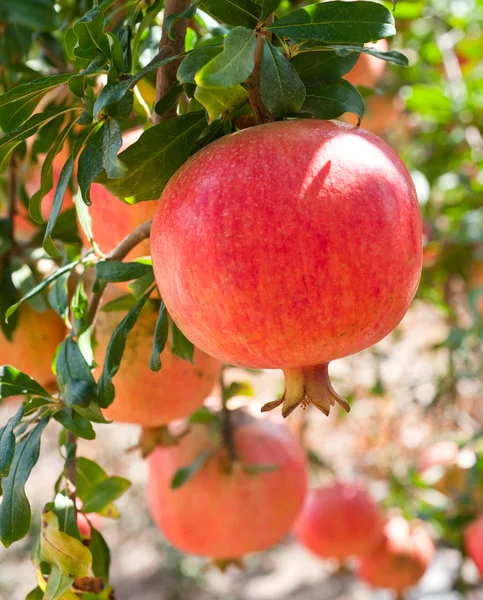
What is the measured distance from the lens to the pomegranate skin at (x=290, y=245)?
58cm

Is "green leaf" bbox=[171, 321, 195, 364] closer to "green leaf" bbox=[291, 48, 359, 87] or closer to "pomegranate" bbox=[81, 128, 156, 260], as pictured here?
"pomegranate" bbox=[81, 128, 156, 260]

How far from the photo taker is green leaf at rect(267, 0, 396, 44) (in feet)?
2.12

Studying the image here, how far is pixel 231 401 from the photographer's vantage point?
175 centimetres

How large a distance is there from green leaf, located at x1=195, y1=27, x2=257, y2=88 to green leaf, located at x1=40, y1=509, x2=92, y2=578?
46 centimetres

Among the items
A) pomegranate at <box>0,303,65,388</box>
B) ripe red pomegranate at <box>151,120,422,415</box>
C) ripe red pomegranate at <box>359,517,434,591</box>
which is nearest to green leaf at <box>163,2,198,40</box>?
ripe red pomegranate at <box>151,120,422,415</box>

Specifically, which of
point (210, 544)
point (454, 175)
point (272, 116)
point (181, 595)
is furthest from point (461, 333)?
point (181, 595)

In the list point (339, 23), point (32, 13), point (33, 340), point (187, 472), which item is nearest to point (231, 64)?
point (339, 23)

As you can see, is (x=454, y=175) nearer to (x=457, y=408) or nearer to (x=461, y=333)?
(x=461, y=333)

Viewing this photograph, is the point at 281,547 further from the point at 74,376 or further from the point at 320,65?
the point at 320,65

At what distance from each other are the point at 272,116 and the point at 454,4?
5.75 ft

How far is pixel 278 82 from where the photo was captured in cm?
64

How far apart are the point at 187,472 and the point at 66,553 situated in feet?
2.23

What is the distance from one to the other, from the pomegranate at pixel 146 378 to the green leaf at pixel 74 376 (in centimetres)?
21

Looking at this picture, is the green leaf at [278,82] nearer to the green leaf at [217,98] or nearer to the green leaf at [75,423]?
the green leaf at [217,98]
